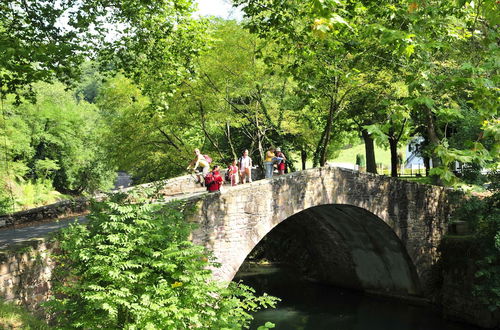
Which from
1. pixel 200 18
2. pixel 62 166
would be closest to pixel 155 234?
pixel 200 18

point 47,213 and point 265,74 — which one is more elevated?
point 265,74

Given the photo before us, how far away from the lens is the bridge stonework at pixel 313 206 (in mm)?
11852

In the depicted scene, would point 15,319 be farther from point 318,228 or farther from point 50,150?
point 50,150

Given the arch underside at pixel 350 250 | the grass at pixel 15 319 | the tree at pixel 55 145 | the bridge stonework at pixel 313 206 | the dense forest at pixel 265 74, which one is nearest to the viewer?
the grass at pixel 15 319

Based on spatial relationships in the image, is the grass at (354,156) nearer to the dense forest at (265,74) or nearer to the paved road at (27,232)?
the dense forest at (265,74)

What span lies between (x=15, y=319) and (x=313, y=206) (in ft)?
28.4

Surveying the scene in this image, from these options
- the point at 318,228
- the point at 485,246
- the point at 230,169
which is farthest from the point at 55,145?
the point at 485,246

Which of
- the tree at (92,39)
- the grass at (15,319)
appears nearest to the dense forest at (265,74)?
the tree at (92,39)

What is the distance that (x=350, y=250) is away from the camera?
2033cm

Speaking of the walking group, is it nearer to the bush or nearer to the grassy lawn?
the bush

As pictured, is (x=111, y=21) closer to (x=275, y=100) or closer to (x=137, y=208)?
(x=137, y=208)

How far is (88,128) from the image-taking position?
39.8 metres

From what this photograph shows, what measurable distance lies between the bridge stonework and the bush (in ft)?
3.86

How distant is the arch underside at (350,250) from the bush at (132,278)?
28.5ft
